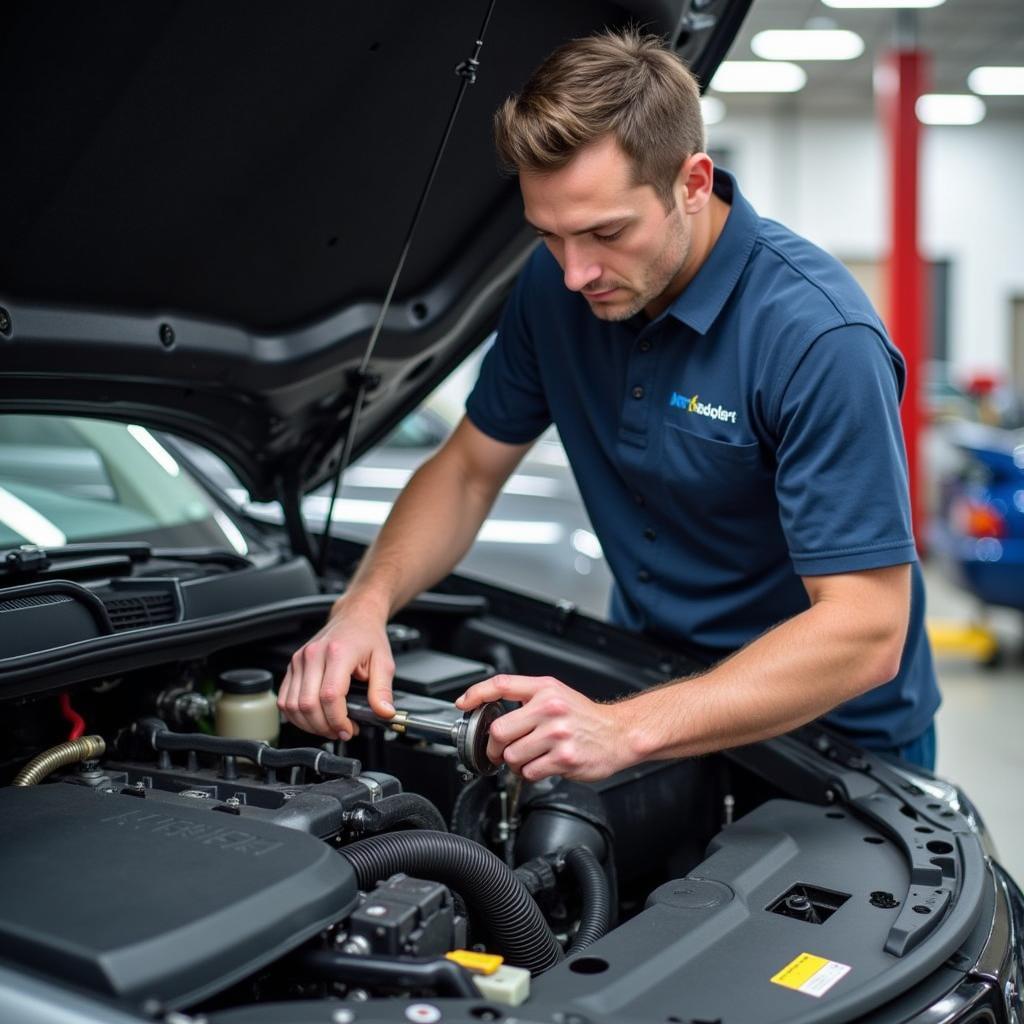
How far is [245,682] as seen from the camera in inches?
62.1

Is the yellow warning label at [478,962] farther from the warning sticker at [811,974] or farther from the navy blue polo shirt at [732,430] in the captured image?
the navy blue polo shirt at [732,430]

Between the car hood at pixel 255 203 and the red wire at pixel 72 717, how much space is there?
444 mm

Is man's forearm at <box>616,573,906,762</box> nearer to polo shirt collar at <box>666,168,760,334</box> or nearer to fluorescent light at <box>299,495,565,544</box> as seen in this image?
polo shirt collar at <box>666,168,760,334</box>

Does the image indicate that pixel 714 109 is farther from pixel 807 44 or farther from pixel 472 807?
pixel 472 807

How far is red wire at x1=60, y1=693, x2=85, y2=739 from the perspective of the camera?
1.51 metres

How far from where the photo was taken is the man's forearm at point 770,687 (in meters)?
1.40

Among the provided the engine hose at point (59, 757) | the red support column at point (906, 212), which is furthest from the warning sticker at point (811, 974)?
the red support column at point (906, 212)

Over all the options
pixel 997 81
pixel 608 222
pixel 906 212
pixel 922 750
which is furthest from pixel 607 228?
pixel 997 81

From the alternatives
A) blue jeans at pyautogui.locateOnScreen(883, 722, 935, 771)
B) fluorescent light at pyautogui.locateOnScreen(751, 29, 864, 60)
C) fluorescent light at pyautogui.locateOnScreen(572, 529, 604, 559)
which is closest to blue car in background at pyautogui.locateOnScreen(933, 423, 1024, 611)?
fluorescent light at pyautogui.locateOnScreen(572, 529, 604, 559)

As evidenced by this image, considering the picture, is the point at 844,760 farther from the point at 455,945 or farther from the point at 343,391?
the point at 343,391

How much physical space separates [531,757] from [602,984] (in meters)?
0.28

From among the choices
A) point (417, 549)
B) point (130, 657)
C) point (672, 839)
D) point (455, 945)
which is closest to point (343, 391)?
point (417, 549)

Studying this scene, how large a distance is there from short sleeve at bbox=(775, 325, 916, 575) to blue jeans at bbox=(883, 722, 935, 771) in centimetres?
52

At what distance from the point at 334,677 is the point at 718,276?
2.47 feet
